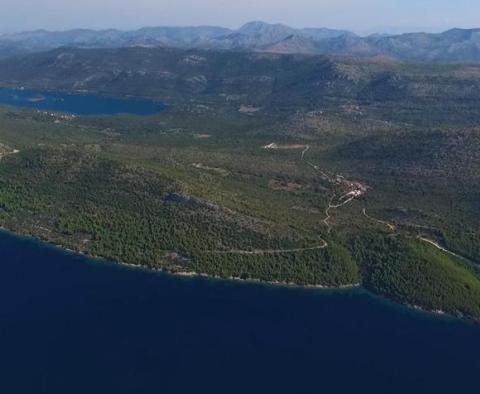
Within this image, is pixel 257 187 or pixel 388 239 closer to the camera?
pixel 388 239

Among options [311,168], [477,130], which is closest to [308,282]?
[311,168]

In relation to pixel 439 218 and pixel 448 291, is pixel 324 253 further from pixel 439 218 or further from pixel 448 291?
pixel 439 218

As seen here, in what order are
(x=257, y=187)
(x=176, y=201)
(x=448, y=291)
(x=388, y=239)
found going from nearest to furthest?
(x=448, y=291), (x=388, y=239), (x=176, y=201), (x=257, y=187)

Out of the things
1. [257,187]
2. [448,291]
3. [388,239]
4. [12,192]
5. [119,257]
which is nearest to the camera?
[448,291]

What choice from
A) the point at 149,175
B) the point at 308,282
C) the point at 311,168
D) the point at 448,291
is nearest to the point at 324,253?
the point at 308,282

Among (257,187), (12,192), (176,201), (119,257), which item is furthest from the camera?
(257,187)

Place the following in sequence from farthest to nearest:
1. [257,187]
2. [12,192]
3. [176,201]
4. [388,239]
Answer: [257,187] → [12,192] → [176,201] → [388,239]

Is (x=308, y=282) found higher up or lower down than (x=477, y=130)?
lower down

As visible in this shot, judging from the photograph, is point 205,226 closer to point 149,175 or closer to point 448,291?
point 149,175

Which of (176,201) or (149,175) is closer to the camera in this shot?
(176,201)
